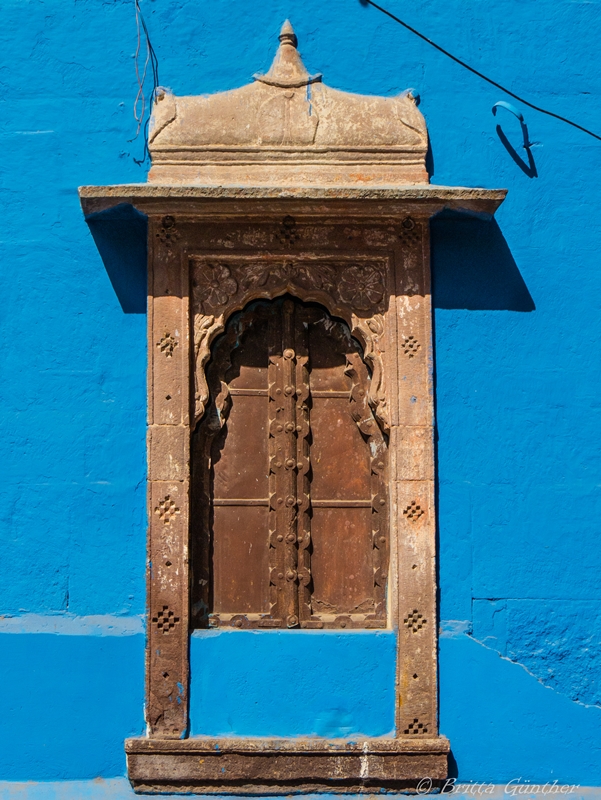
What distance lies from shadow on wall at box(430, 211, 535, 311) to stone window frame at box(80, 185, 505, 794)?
92mm

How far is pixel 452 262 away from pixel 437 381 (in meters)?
0.58

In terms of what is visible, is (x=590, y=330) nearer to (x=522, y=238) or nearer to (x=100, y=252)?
(x=522, y=238)

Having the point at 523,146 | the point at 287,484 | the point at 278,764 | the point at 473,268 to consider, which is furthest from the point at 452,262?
the point at 278,764

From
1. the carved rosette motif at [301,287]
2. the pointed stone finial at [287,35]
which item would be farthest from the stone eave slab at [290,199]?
the pointed stone finial at [287,35]

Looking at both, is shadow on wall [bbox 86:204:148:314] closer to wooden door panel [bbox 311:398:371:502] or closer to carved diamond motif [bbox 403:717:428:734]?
wooden door panel [bbox 311:398:371:502]

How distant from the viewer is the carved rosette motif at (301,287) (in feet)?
15.0

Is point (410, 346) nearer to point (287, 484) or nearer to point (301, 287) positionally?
point (301, 287)

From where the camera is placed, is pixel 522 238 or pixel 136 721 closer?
pixel 136 721

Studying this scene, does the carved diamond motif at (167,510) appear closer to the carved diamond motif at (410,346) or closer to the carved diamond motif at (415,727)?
the carved diamond motif at (410,346)

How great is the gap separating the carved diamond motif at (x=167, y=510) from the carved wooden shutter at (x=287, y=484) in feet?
0.47

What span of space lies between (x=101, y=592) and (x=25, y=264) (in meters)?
1.57

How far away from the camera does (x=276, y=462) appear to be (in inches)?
181

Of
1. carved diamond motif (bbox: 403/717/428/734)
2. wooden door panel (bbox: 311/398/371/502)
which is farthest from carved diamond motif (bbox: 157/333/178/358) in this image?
carved diamond motif (bbox: 403/717/428/734)

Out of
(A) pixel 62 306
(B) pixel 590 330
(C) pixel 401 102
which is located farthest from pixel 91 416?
(B) pixel 590 330
